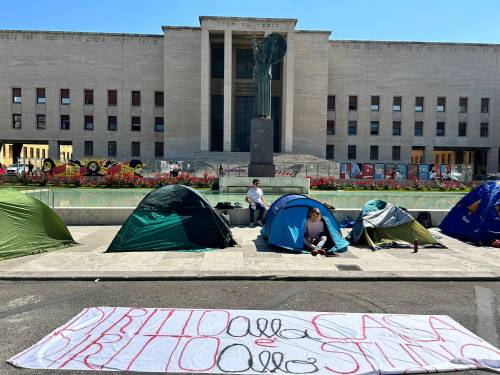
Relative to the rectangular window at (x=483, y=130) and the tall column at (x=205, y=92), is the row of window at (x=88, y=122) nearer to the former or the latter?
the tall column at (x=205, y=92)

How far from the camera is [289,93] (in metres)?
48.1

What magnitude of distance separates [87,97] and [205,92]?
56.6 ft

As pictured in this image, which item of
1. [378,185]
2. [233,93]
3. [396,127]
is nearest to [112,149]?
[233,93]

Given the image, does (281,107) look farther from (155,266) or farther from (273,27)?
(155,266)

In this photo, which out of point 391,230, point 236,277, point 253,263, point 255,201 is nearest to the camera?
point 236,277

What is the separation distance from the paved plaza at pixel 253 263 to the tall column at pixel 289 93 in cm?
3842

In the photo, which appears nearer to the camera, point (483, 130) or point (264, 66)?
point (264, 66)

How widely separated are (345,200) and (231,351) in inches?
438

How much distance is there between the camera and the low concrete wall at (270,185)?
21719mm

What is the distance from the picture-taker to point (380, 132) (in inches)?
2153

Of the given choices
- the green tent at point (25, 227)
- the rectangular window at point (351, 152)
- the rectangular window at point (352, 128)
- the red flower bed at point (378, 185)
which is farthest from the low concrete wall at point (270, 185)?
the rectangular window at point (352, 128)

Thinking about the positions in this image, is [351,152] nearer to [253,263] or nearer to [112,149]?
[112,149]

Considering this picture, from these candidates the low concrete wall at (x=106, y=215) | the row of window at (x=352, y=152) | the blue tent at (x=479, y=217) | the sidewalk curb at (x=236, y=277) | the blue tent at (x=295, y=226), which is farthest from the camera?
the row of window at (x=352, y=152)

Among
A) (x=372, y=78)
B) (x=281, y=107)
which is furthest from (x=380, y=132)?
(x=281, y=107)
